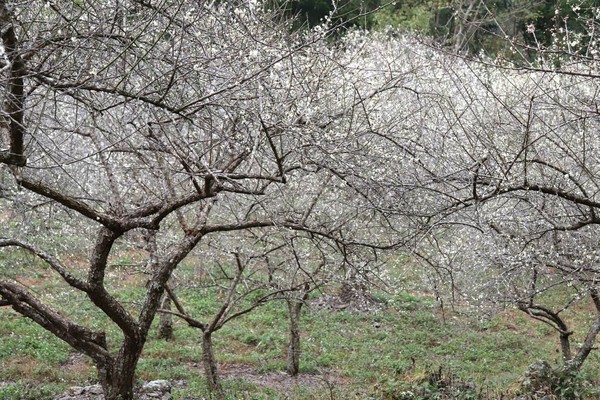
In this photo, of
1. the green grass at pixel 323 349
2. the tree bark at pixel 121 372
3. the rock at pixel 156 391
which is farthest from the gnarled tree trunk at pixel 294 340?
the tree bark at pixel 121 372

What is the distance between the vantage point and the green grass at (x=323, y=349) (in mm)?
10109

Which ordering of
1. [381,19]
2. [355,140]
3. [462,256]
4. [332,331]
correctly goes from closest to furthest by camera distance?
1. [355,140]
2. [462,256]
3. [332,331]
4. [381,19]

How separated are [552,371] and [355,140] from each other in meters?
4.31

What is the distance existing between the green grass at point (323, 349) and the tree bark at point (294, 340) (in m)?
0.38

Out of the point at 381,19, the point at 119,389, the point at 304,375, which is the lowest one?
the point at 119,389

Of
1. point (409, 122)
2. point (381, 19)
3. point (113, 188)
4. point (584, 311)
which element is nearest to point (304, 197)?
point (409, 122)

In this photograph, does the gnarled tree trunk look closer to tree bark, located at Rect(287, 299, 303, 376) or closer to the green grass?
tree bark, located at Rect(287, 299, 303, 376)

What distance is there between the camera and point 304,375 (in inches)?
462

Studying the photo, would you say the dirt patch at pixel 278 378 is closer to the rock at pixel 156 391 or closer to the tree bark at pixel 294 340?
the tree bark at pixel 294 340

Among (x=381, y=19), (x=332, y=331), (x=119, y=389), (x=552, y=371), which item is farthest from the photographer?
(x=381, y=19)

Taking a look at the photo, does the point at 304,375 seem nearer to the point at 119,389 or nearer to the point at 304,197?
the point at 304,197

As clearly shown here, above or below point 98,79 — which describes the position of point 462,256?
above

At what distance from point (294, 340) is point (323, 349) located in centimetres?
176

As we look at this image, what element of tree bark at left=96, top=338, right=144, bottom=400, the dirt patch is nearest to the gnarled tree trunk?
the dirt patch
